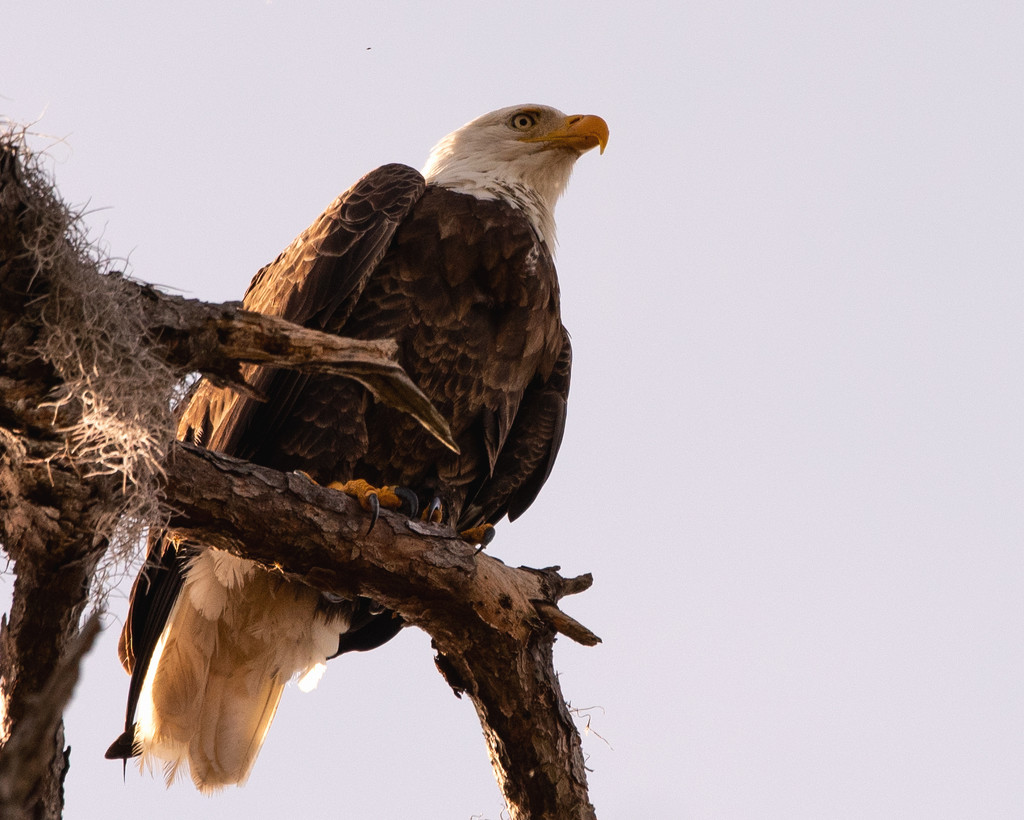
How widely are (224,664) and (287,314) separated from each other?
1.38 meters

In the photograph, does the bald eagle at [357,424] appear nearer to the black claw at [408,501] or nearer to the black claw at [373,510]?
the black claw at [408,501]

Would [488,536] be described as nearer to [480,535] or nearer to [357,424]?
[480,535]

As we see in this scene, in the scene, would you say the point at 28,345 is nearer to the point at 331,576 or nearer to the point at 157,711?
the point at 331,576

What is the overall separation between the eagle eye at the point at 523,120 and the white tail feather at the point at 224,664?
7.36 feet

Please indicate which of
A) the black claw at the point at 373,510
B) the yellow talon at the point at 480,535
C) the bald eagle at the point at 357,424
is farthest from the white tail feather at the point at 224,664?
the black claw at the point at 373,510

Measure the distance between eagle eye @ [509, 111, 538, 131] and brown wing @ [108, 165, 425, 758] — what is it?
1.14m

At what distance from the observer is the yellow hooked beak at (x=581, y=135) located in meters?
5.19

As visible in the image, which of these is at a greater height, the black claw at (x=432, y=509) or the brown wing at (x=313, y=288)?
the brown wing at (x=313, y=288)

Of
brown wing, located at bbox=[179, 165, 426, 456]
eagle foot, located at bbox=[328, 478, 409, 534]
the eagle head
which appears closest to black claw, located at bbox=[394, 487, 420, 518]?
eagle foot, located at bbox=[328, 478, 409, 534]

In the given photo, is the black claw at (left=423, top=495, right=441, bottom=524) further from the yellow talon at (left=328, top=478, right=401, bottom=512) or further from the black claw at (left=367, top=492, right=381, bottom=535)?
the black claw at (left=367, top=492, right=381, bottom=535)

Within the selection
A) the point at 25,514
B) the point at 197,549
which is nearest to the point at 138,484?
the point at 25,514

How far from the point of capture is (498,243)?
171 inches

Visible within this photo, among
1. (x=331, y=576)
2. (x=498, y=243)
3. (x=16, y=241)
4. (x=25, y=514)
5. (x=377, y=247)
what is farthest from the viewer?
(x=498, y=243)

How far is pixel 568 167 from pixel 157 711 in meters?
2.76
